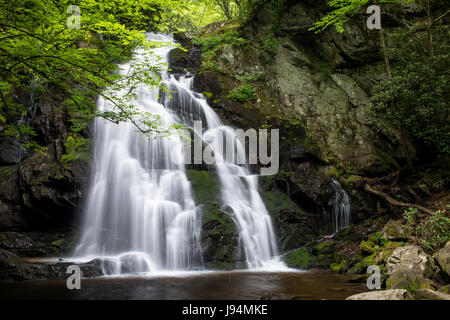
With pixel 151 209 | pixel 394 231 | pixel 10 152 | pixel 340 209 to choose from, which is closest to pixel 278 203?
pixel 340 209

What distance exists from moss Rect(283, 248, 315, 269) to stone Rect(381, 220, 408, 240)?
2.14 m

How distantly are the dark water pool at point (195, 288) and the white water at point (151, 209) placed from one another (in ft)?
3.56

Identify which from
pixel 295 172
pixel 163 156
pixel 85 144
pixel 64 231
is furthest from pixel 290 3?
pixel 64 231

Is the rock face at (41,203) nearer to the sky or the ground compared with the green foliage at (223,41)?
nearer to the ground

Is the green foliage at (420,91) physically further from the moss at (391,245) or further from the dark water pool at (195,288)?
the dark water pool at (195,288)

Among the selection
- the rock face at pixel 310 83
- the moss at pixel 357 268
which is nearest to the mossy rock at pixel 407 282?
the moss at pixel 357 268

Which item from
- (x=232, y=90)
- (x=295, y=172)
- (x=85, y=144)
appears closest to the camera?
(x=85, y=144)

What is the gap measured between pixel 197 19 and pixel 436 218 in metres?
26.8

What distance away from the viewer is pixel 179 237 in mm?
8023

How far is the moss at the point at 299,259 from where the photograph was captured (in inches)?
323

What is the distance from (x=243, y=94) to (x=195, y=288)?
32.9ft

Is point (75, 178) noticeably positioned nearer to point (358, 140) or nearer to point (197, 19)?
point (358, 140)

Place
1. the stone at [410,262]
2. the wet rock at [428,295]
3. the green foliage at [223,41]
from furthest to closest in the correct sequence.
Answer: the green foliage at [223,41] < the stone at [410,262] < the wet rock at [428,295]

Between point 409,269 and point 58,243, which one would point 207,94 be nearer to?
point 58,243
